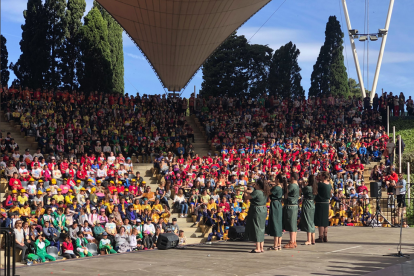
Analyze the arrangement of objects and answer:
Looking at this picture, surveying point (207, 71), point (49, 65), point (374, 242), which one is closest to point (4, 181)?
point (374, 242)

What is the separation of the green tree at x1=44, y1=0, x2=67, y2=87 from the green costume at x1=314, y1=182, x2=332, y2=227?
86.0 feet

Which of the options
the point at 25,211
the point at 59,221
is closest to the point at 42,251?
the point at 59,221

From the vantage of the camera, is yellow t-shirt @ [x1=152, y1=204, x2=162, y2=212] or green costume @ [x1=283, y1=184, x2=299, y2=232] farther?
yellow t-shirt @ [x1=152, y1=204, x2=162, y2=212]

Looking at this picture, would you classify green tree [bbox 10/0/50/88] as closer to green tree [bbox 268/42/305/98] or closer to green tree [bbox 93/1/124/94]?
green tree [bbox 93/1/124/94]

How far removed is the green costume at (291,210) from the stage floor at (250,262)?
0.42m

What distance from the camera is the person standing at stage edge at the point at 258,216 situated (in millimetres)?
8508

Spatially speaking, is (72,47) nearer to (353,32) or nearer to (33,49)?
(33,49)

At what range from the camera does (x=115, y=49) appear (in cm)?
3653

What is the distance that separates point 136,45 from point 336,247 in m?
18.2

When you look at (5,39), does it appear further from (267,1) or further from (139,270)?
(139,270)

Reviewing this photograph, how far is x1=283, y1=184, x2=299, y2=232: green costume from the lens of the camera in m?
8.91

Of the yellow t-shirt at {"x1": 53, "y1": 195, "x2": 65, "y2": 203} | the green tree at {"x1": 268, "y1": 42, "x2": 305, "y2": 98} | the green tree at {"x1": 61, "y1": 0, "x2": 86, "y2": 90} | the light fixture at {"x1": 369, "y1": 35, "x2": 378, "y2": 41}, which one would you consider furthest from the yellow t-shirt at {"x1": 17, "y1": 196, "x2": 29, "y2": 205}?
the green tree at {"x1": 268, "y1": 42, "x2": 305, "y2": 98}

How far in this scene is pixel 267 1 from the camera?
20.2 metres

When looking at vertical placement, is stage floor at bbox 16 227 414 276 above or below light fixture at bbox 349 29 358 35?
below
